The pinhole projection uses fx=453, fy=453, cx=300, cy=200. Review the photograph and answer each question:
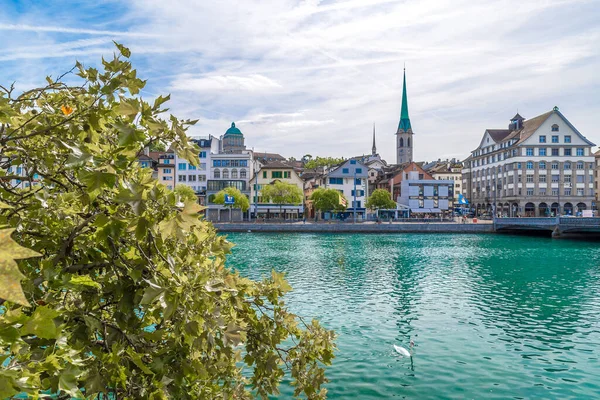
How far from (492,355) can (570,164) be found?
8981 centimetres

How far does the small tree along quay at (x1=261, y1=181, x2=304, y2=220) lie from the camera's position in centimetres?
8038

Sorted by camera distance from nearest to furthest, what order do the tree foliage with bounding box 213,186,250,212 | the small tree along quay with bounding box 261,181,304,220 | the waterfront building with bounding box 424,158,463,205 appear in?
the tree foliage with bounding box 213,186,250,212
the small tree along quay with bounding box 261,181,304,220
the waterfront building with bounding box 424,158,463,205

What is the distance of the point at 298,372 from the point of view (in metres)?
4.08

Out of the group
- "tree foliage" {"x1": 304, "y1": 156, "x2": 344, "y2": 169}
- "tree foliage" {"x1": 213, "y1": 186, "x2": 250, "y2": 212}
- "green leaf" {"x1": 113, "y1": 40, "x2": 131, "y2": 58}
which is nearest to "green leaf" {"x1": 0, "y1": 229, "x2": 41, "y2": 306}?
"green leaf" {"x1": 113, "y1": 40, "x2": 131, "y2": 58}

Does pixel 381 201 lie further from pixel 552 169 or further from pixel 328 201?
pixel 552 169

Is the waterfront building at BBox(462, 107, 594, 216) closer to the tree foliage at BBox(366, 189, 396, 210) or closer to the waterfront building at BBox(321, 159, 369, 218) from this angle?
the tree foliage at BBox(366, 189, 396, 210)

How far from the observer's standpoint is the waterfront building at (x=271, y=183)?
8481 cm

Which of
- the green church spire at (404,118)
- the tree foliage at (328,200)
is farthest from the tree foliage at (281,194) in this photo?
the green church spire at (404,118)

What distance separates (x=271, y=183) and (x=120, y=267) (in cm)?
8398

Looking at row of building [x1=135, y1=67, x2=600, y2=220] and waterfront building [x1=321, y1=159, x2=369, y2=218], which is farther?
waterfront building [x1=321, y1=159, x2=369, y2=218]

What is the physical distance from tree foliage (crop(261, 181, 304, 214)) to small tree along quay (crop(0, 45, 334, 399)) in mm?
76181

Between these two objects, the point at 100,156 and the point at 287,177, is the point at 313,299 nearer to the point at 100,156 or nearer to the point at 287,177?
the point at 100,156

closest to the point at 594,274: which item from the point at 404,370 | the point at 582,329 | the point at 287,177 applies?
the point at 582,329

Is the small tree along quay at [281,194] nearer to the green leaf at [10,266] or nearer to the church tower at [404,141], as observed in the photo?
the green leaf at [10,266]
